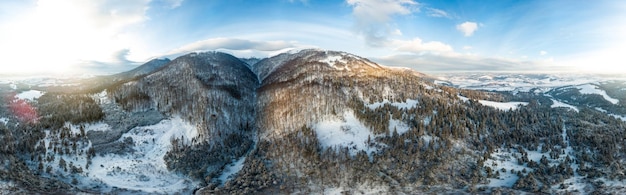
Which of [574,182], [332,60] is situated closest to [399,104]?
[574,182]

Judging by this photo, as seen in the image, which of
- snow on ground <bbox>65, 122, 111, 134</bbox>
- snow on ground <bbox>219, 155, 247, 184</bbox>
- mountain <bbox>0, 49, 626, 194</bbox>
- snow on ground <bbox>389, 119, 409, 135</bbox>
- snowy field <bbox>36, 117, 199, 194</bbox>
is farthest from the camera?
snow on ground <bbox>389, 119, 409, 135</bbox>

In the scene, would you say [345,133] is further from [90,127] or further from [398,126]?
[90,127]

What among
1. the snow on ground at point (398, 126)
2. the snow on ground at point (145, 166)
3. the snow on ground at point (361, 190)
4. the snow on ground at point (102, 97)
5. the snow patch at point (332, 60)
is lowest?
the snow on ground at point (361, 190)

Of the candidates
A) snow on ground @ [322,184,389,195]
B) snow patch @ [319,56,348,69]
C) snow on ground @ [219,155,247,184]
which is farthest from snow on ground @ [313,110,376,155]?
snow patch @ [319,56,348,69]

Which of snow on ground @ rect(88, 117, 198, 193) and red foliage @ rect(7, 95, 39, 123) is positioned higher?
red foliage @ rect(7, 95, 39, 123)

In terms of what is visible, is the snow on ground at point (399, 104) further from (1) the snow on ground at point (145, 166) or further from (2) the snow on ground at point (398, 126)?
(1) the snow on ground at point (145, 166)

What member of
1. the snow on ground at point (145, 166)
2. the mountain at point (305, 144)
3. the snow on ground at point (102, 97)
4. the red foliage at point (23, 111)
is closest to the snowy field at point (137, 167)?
the snow on ground at point (145, 166)

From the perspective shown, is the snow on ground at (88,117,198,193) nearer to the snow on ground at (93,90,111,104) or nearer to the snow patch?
the snow on ground at (93,90,111,104)
